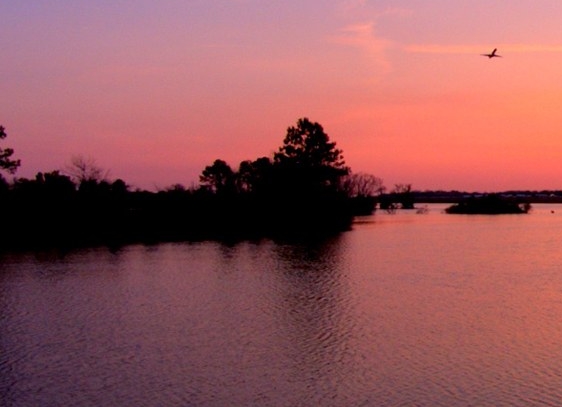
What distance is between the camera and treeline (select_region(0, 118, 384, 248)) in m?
52.0

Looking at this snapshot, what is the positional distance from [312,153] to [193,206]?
15.3 metres

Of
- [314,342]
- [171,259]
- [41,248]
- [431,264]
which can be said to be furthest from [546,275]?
[41,248]

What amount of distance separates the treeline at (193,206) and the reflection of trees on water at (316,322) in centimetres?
2089

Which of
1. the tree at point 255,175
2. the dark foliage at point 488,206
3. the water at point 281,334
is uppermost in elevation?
the tree at point 255,175

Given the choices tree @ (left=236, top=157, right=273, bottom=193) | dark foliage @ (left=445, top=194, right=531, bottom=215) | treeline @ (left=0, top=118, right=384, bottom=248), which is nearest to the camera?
treeline @ (left=0, top=118, right=384, bottom=248)

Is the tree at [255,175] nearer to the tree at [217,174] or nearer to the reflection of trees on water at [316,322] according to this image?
the tree at [217,174]

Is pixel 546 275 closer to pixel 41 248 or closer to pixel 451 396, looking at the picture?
pixel 451 396

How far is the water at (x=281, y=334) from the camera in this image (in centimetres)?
1247

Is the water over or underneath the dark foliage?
underneath

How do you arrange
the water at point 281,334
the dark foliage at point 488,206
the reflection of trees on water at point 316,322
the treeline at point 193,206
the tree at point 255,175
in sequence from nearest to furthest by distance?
the water at point 281,334 → the reflection of trees on water at point 316,322 → the treeline at point 193,206 → the tree at point 255,175 → the dark foliage at point 488,206

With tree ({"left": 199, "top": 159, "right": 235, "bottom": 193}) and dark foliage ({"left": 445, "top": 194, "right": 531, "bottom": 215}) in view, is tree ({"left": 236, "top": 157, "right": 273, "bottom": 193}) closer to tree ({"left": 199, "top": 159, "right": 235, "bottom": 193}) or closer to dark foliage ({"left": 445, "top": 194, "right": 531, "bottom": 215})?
tree ({"left": 199, "top": 159, "right": 235, "bottom": 193})

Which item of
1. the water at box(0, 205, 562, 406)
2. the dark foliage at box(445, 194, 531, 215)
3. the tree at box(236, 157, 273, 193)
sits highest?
the tree at box(236, 157, 273, 193)

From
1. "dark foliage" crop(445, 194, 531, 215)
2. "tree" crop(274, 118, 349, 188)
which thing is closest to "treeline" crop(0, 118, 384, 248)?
"tree" crop(274, 118, 349, 188)

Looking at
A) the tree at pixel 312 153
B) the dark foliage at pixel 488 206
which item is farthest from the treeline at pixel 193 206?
the dark foliage at pixel 488 206
